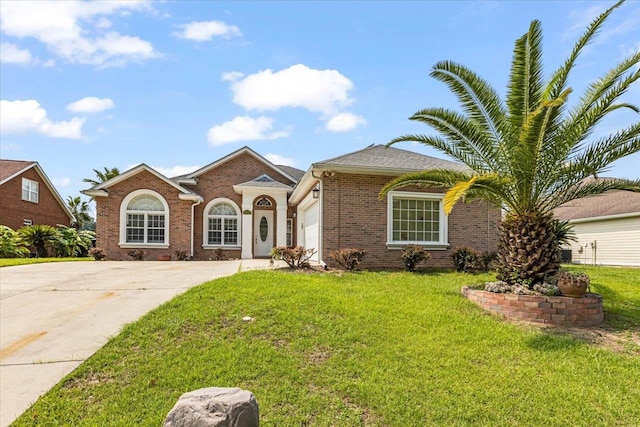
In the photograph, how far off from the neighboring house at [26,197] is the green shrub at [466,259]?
85.7 ft

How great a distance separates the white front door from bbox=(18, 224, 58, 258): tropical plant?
11670 mm

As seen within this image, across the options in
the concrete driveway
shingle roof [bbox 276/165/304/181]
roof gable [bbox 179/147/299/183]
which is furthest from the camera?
shingle roof [bbox 276/165/304/181]

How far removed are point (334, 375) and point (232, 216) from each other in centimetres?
1680

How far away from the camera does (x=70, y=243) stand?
74.0 ft

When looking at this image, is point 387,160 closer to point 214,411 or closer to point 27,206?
point 214,411

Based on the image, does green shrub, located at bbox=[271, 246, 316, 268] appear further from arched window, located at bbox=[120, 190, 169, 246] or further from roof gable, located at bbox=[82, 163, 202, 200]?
arched window, located at bbox=[120, 190, 169, 246]

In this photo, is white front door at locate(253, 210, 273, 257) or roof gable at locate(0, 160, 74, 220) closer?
white front door at locate(253, 210, 273, 257)

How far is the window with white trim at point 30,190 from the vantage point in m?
25.4

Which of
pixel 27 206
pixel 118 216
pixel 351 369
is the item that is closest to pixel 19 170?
pixel 27 206

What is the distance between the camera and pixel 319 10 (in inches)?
389

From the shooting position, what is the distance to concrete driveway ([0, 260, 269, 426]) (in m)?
4.78

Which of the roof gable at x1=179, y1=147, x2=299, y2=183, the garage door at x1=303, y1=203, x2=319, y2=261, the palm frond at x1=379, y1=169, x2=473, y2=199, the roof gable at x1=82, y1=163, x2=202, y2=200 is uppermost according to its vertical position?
the roof gable at x1=179, y1=147, x2=299, y2=183

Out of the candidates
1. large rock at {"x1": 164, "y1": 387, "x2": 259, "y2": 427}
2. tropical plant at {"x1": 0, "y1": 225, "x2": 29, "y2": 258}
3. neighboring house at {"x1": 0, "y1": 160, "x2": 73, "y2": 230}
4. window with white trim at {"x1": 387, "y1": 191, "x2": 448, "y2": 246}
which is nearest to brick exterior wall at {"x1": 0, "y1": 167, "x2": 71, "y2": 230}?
neighboring house at {"x1": 0, "y1": 160, "x2": 73, "y2": 230}

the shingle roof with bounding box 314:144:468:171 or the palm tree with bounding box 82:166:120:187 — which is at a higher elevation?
the palm tree with bounding box 82:166:120:187
